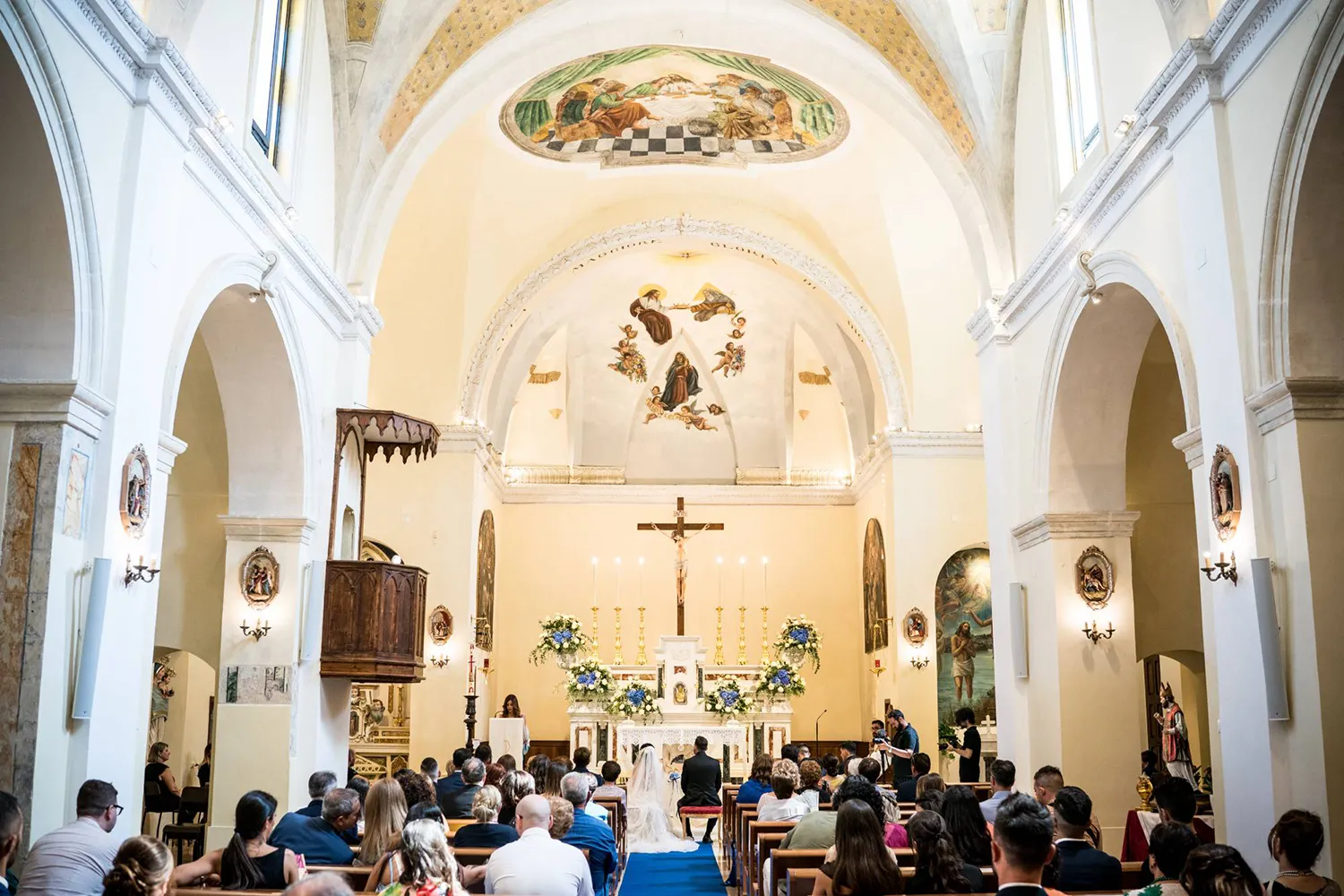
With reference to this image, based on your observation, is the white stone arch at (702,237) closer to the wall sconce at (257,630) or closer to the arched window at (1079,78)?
the wall sconce at (257,630)

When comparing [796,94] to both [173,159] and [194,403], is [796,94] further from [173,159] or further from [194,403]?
[173,159]

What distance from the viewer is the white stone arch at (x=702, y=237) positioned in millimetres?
19250

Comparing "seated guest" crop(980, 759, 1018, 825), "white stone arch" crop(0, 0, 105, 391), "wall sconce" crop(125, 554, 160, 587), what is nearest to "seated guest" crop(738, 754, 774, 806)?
"seated guest" crop(980, 759, 1018, 825)

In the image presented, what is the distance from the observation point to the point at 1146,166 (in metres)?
9.46

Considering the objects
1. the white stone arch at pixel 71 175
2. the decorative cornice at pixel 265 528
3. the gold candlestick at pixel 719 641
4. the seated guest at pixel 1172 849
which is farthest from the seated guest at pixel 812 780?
the gold candlestick at pixel 719 641

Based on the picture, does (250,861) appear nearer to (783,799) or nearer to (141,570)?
(141,570)

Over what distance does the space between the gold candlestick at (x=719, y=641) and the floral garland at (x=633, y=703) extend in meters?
4.91

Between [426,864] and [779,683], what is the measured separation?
Result: 13.5m

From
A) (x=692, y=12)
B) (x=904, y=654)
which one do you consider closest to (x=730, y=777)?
(x=904, y=654)

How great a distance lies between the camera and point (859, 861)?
5578 millimetres

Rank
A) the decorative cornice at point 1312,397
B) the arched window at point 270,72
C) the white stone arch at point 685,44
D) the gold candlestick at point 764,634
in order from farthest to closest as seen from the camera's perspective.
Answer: the gold candlestick at point 764,634 < the white stone arch at point 685,44 < the arched window at point 270,72 < the decorative cornice at point 1312,397

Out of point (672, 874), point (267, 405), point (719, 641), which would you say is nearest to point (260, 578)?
point (267, 405)

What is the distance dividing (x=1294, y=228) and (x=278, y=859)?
653 centimetres

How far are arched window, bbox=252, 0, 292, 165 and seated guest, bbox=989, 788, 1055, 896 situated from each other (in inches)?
347
